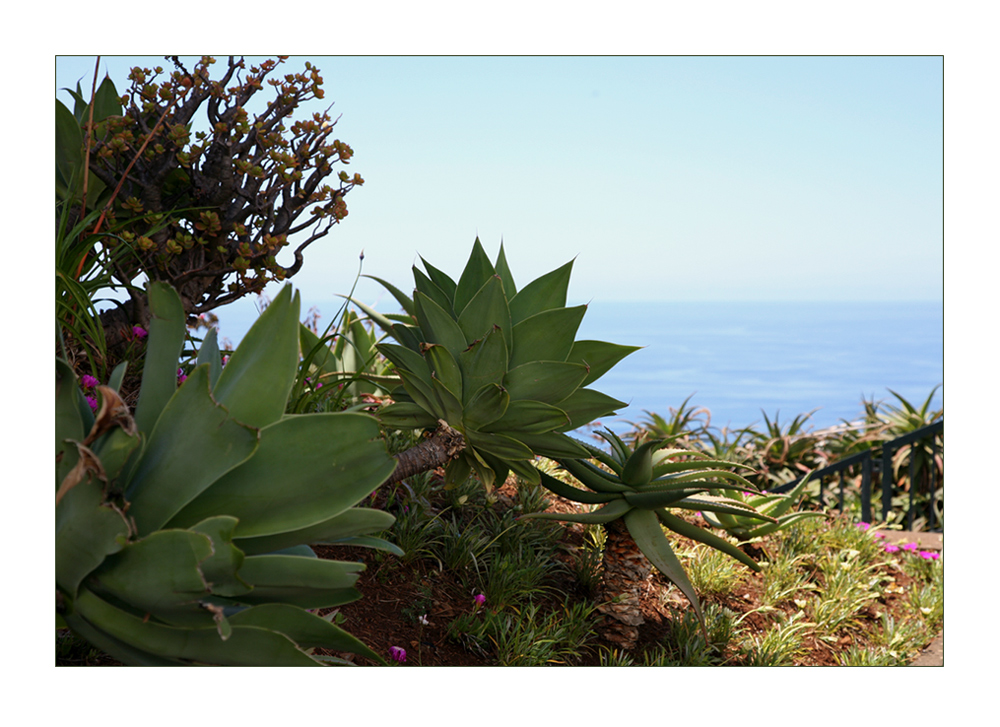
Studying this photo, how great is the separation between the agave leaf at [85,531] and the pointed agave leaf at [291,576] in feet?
0.74

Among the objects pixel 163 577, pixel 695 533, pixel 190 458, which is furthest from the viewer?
pixel 695 533

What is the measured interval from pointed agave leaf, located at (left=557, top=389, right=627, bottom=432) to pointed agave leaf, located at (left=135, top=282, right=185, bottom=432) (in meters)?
1.17

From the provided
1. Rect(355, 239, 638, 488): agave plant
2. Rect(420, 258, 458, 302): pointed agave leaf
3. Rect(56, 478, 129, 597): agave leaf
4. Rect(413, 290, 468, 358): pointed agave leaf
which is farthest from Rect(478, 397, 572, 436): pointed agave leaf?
Rect(56, 478, 129, 597): agave leaf

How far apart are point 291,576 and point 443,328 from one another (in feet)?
3.32

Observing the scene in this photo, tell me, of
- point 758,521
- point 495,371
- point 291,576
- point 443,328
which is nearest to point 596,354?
point 495,371

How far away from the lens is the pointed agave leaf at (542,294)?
7.56ft

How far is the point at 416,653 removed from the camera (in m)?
2.27

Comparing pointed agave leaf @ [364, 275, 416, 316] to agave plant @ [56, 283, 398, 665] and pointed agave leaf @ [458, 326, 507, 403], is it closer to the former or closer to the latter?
pointed agave leaf @ [458, 326, 507, 403]

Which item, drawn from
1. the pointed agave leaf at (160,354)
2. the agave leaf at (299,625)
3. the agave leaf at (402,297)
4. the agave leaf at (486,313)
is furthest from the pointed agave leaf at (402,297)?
the agave leaf at (299,625)

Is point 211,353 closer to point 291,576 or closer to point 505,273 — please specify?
point 291,576

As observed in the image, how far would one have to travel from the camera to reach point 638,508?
2.54 metres

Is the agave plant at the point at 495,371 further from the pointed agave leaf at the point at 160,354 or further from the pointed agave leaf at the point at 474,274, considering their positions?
the pointed agave leaf at the point at 160,354

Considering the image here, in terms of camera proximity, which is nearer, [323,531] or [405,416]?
[323,531]

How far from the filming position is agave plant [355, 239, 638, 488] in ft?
6.68
